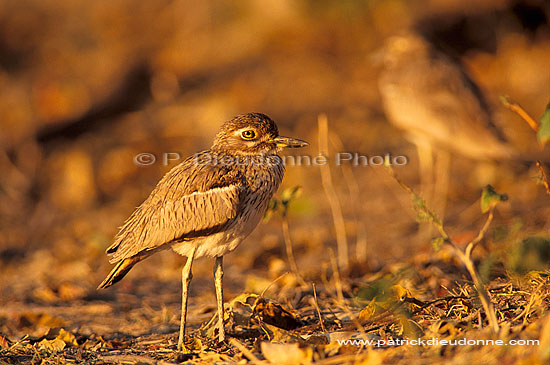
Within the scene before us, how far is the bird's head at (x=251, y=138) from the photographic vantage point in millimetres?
3824

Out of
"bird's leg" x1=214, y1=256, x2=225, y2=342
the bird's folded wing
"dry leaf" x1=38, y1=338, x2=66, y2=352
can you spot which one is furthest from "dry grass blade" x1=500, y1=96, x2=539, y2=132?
"dry leaf" x1=38, y1=338, x2=66, y2=352

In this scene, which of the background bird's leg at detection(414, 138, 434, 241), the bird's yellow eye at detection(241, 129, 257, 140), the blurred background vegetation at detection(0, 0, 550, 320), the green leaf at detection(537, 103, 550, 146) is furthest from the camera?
the background bird's leg at detection(414, 138, 434, 241)

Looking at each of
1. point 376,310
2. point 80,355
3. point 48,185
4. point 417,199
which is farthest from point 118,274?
point 48,185

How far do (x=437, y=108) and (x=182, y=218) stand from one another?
12.0ft

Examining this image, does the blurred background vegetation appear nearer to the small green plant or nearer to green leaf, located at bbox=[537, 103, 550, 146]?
green leaf, located at bbox=[537, 103, 550, 146]

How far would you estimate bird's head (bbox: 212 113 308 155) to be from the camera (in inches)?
151

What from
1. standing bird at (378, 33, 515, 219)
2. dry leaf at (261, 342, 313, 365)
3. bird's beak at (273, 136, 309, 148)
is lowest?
dry leaf at (261, 342, 313, 365)

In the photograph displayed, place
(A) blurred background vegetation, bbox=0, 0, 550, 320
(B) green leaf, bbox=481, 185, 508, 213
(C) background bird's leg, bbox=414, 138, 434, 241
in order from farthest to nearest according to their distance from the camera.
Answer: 1. (C) background bird's leg, bbox=414, 138, 434, 241
2. (A) blurred background vegetation, bbox=0, 0, 550, 320
3. (B) green leaf, bbox=481, 185, 508, 213

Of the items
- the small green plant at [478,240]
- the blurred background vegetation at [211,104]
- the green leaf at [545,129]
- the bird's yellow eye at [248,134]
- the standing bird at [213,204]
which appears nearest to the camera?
the small green plant at [478,240]

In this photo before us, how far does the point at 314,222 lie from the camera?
23.1 ft

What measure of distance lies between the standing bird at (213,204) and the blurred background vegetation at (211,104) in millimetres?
1857

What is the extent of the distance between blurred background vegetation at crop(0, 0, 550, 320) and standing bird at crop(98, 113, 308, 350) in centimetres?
186

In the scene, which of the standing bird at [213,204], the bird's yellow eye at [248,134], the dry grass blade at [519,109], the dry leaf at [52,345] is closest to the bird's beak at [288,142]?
the standing bird at [213,204]

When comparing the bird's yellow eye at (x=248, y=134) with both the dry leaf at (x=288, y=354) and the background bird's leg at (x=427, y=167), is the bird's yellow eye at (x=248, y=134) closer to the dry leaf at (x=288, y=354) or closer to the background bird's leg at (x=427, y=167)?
the dry leaf at (x=288, y=354)
